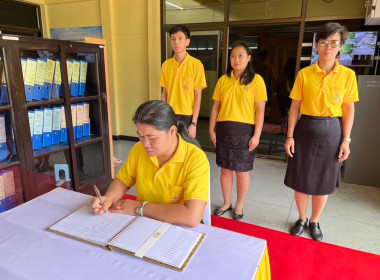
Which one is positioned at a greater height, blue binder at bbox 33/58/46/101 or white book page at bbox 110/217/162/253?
blue binder at bbox 33/58/46/101

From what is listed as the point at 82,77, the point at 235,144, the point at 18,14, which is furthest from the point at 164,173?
the point at 18,14

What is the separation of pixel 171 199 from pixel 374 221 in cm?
213

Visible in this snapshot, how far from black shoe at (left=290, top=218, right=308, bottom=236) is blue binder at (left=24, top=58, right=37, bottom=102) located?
2316 millimetres

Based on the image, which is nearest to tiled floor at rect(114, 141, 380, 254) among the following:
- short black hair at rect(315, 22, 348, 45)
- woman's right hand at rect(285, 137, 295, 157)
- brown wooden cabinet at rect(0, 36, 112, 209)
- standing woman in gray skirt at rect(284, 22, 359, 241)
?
standing woman in gray skirt at rect(284, 22, 359, 241)

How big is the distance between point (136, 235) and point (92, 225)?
0.66 ft

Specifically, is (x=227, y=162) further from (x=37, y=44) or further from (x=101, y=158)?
(x=37, y=44)

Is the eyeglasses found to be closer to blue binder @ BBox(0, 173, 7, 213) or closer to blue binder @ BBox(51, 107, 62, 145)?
blue binder @ BBox(51, 107, 62, 145)

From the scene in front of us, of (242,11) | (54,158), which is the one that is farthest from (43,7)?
(54,158)

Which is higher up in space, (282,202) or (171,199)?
(171,199)

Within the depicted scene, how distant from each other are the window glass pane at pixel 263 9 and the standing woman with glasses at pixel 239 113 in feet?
6.78

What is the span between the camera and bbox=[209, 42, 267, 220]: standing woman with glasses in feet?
7.05

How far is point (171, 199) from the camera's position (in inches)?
48.8

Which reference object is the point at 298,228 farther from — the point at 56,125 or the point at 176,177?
the point at 56,125

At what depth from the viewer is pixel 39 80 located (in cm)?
216
